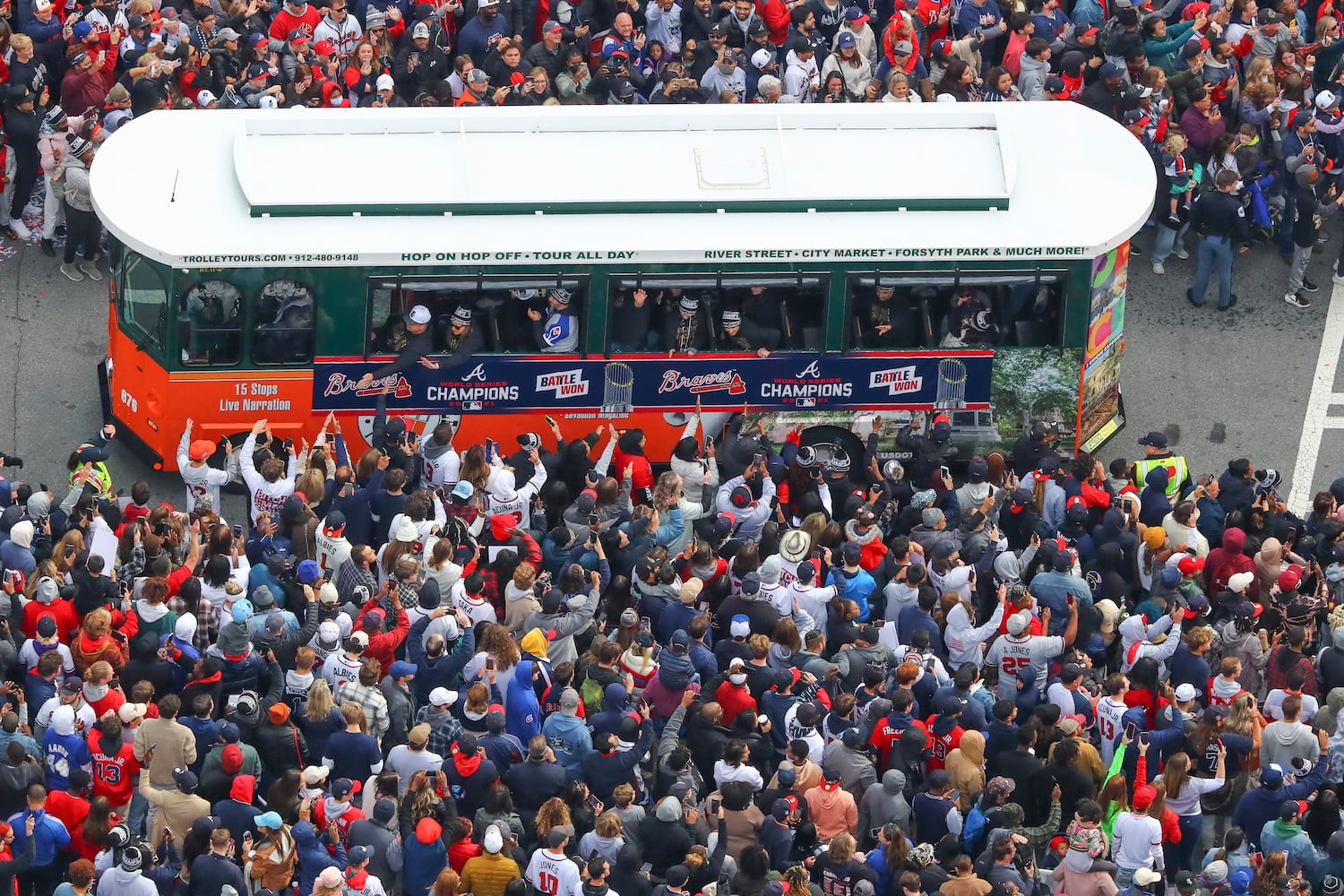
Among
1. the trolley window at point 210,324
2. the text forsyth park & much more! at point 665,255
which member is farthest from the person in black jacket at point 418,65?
the trolley window at point 210,324

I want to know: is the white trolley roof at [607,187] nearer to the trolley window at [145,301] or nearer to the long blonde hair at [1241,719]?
the trolley window at [145,301]

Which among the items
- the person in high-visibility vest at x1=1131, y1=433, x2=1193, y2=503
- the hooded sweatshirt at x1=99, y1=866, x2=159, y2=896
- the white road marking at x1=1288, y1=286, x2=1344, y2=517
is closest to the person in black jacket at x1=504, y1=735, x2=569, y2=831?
the hooded sweatshirt at x1=99, y1=866, x2=159, y2=896

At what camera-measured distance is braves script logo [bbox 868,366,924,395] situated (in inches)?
918

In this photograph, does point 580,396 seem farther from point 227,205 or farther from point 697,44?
point 697,44

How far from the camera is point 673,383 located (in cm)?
2328

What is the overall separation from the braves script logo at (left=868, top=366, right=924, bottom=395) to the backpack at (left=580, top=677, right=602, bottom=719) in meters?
5.21

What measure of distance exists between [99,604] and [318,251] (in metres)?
4.00

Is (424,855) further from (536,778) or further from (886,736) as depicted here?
(886,736)

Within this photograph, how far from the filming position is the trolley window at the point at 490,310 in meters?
22.8

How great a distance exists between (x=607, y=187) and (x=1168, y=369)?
20.6 feet

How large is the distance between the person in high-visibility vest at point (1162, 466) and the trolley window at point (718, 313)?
9.57 ft

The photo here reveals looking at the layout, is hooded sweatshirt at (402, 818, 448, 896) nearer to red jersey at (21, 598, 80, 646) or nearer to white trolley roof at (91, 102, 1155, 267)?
red jersey at (21, 598, 80, 646)

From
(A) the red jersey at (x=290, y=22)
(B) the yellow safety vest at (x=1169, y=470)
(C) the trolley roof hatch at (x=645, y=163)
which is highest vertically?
(C) the trolley roof hatch at (x=645, y=163)

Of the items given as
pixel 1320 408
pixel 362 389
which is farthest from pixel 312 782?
pixel 1320 408
